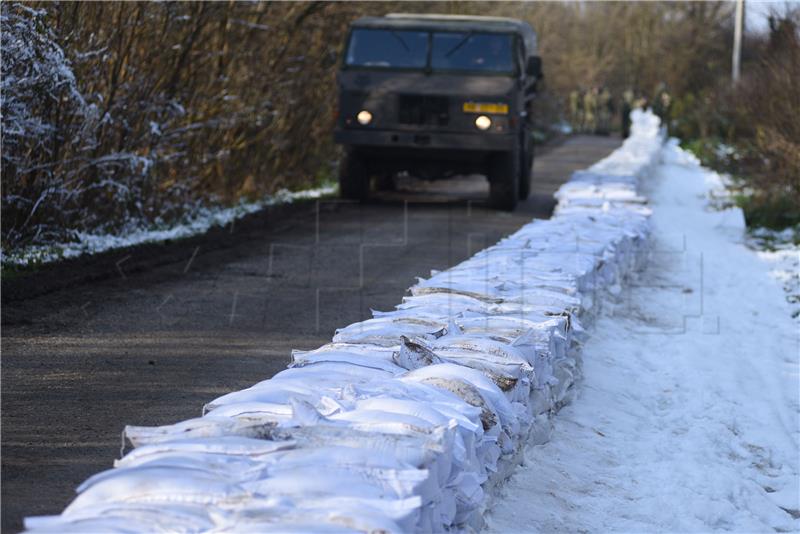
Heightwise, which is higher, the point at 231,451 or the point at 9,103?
the point at 9,103

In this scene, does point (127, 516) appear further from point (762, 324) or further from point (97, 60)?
point (97, 60)

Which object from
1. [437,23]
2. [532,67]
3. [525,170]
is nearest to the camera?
[437,23]

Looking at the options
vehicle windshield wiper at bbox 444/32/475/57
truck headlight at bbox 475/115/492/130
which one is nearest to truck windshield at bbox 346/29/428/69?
vehicle windshield wiper at bbox 444/32/475/57

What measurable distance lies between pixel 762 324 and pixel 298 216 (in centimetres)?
660

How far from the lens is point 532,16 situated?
127ft

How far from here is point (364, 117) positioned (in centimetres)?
1625

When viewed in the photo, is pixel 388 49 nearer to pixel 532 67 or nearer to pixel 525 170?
pixel 532 67

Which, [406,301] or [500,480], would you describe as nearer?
[500,480]

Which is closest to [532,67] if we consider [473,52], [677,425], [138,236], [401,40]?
[473,52]

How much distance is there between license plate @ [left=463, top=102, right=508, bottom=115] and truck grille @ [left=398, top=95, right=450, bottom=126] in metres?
0.27

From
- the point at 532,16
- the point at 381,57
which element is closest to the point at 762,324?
the point at 381,57

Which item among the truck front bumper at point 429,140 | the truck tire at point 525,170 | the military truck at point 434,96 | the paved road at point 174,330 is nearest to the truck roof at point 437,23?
the military truck at point 434,96

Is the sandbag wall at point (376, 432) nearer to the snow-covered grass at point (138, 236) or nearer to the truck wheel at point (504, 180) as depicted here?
the snow-covered grass at point (138, 236)

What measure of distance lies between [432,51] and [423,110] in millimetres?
804
